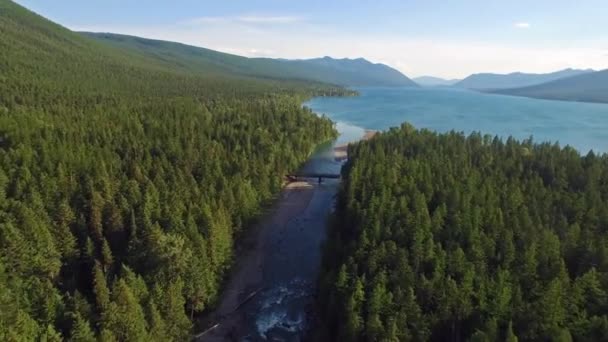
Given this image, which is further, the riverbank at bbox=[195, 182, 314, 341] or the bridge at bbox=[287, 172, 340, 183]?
the bridge at bbox=[287, 172, 340, 183]

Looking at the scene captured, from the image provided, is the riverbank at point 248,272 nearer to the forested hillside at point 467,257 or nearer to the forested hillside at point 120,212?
the forested hillside at point 120,212

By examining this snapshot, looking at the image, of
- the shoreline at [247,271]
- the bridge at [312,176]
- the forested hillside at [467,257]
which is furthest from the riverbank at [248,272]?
the forested hillside at [467,257]

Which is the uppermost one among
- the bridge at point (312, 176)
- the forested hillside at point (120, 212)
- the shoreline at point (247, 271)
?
the forested hillside at point (120, 212)

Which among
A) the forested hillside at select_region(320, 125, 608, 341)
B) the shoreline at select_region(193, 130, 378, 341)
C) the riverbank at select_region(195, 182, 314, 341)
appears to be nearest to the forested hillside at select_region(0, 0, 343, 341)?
the shoreline at select_region(193, 130, 378, 341)

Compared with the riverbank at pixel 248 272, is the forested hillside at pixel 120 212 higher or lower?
higher

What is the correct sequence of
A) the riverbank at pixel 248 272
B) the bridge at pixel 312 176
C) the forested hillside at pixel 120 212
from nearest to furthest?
1. the forested hillside at pixel 120 212
2. the riverbank at pixel 248 272
3. the bridge at pixel 312 176

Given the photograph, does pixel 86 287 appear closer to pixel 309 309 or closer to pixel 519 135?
pixel 309 309

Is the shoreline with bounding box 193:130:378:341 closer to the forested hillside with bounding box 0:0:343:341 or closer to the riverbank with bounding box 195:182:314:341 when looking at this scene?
the riverbank with bounding box 195:182:314:341

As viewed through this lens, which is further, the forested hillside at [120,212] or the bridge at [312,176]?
the bridge at [312,176]
